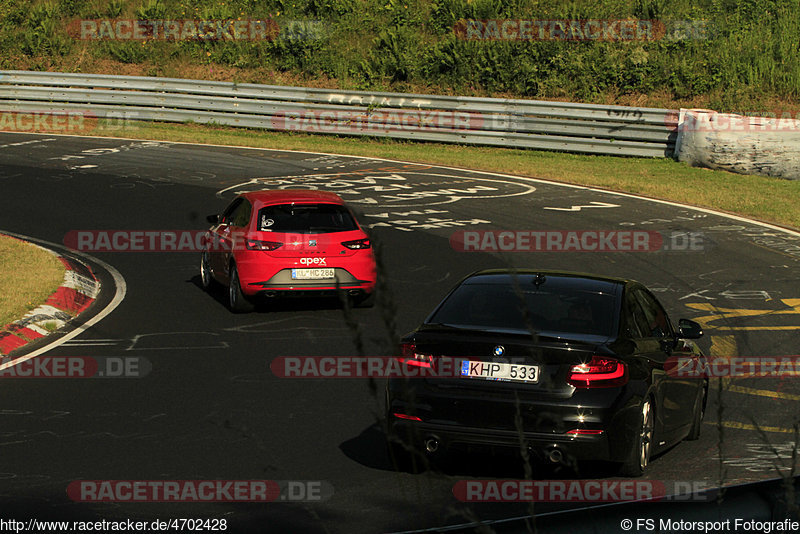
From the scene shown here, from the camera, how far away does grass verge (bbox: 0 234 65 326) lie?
1352 cm

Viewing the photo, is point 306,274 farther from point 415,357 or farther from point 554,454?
point 554,454

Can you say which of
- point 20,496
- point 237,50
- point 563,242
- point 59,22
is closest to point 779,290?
point 563,242

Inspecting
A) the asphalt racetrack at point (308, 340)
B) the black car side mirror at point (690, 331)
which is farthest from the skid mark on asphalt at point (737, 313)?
the black car side mirror at point (690, 331)

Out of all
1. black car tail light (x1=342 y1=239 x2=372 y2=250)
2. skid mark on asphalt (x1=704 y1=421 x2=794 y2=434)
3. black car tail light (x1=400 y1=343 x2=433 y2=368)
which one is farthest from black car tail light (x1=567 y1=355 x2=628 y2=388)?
black car tail light (x1=342 y1=239 x2=372 y2=250)

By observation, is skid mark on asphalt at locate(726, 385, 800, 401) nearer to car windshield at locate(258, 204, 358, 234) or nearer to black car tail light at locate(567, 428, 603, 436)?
black car tail light at locate(567, 428, 603, 436)

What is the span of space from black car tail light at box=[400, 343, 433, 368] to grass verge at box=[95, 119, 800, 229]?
586 inches

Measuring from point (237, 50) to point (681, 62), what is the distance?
632 inches

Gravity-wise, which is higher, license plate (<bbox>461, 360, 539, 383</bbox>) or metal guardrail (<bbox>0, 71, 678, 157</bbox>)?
license plate (<bbox>461, 360, 539, 383</bbox>)

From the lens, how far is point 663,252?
1811 cm

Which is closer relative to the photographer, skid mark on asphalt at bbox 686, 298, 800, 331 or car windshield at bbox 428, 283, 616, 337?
car windshield at bbox 428, 283, 616, 337

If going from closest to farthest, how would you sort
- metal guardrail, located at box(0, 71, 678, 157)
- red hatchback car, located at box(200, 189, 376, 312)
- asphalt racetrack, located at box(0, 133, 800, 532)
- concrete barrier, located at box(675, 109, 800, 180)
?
asphalt racetrack, located at box(0, 133, 800, 532), red hatchback car, located at box(200, 189, 376, 312), concrete barrier, located at box(675, 109, 800, 180), metal guardrail, located at box(0, 71, 678, 157)

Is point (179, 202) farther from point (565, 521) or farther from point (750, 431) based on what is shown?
point (565, 521)

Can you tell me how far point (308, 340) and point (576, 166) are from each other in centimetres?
1595

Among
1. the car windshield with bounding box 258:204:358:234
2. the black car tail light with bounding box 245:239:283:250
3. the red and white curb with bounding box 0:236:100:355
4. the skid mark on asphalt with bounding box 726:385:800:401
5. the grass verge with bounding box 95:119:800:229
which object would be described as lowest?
the grass verge with bounding box 95:119:800:229
